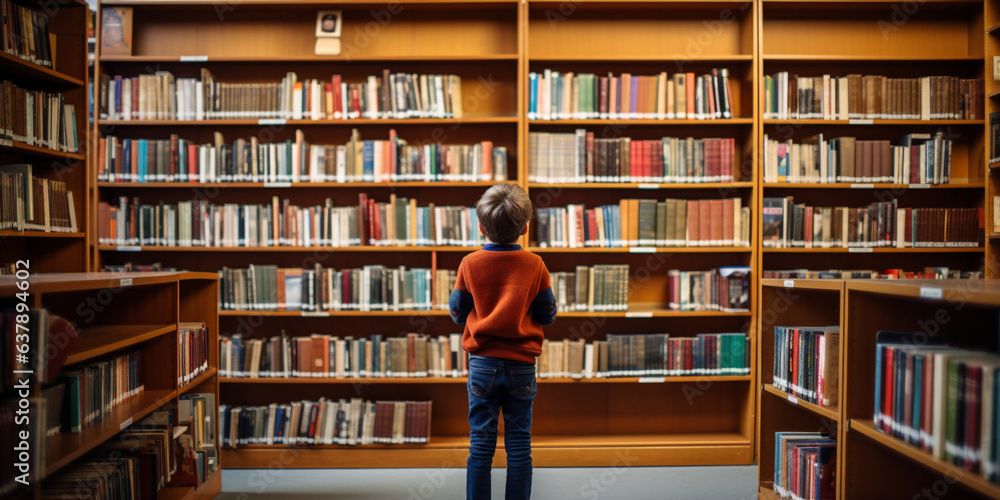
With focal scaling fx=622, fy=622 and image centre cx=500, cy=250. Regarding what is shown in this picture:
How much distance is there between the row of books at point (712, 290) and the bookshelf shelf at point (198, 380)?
8.17 feet

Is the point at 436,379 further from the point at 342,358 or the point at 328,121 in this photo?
the point at 328,121

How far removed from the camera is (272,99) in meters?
3.58

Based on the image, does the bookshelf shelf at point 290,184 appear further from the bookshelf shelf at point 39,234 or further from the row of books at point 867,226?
the row of books at point 867,226

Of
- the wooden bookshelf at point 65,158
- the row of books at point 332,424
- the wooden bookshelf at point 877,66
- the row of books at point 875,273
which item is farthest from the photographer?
the wooden bookshelf at point 877,66

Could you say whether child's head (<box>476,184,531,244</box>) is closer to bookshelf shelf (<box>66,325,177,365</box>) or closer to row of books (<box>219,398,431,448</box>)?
bookshelf shelf (<box>66,325,177,365</box>)

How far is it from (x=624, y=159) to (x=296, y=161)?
6.18ft

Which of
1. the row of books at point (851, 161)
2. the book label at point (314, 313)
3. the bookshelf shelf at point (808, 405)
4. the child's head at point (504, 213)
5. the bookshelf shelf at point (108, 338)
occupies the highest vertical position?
the row of books at point (851, 161)

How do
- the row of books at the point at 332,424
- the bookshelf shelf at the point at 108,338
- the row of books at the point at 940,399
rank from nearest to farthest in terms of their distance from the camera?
the row of books at the point at 940,399, the bookshelf shelf at the point at 108,338, the row of books at the point at 332,424

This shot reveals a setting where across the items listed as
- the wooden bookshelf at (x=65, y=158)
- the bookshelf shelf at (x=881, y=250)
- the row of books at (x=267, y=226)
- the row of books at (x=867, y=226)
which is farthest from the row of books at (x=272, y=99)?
the bookshelf shelf at (x=881, y=250)

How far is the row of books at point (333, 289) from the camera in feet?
11.6

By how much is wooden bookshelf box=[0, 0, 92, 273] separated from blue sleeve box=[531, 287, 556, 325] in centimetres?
219

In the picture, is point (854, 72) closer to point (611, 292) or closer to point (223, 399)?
point (611, 292)

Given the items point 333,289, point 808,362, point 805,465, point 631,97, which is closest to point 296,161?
point 333,289

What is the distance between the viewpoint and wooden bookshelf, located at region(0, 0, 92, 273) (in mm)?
2888
